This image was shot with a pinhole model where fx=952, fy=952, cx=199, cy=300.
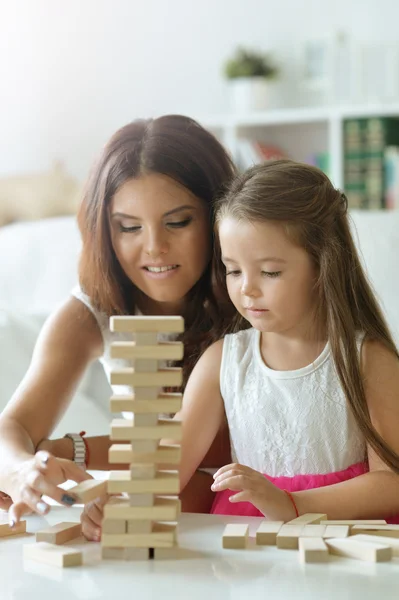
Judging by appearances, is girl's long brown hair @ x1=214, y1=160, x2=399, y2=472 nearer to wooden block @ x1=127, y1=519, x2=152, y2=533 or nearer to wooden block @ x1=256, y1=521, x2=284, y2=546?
wooden block @ x1=256, y1=521, x2=284, y2=546

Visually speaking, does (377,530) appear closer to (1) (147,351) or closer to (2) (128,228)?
(1) (147,351)

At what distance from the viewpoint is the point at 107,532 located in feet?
3.46

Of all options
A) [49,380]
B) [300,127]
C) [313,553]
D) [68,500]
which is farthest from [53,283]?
[313,553]

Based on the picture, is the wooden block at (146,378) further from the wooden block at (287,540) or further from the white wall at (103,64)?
the white wall at (103,64)

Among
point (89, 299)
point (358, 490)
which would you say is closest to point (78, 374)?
point (89, 299)

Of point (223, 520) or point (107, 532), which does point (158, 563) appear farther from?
point (223, 520)

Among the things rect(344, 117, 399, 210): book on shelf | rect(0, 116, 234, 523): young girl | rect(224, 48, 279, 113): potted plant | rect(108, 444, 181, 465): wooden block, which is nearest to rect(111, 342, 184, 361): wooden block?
rect(108, 444, 181, 465): wooden block

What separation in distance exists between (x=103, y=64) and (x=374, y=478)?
11.0 ft

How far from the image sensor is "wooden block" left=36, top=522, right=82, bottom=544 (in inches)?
44.9

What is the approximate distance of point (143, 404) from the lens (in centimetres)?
101

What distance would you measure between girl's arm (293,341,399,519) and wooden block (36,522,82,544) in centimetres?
30

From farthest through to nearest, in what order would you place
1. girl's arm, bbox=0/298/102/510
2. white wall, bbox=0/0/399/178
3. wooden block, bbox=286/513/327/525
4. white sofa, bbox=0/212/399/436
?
white wall, bbox=0/0/399/178, white sofa, bbox=0/212/399/436, girl's arm, bbox=0/298/102/510, wooden block, bbox=286/513/327/525

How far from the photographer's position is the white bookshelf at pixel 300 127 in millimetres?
3822

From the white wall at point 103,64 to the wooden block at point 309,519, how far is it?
314 centimetres
